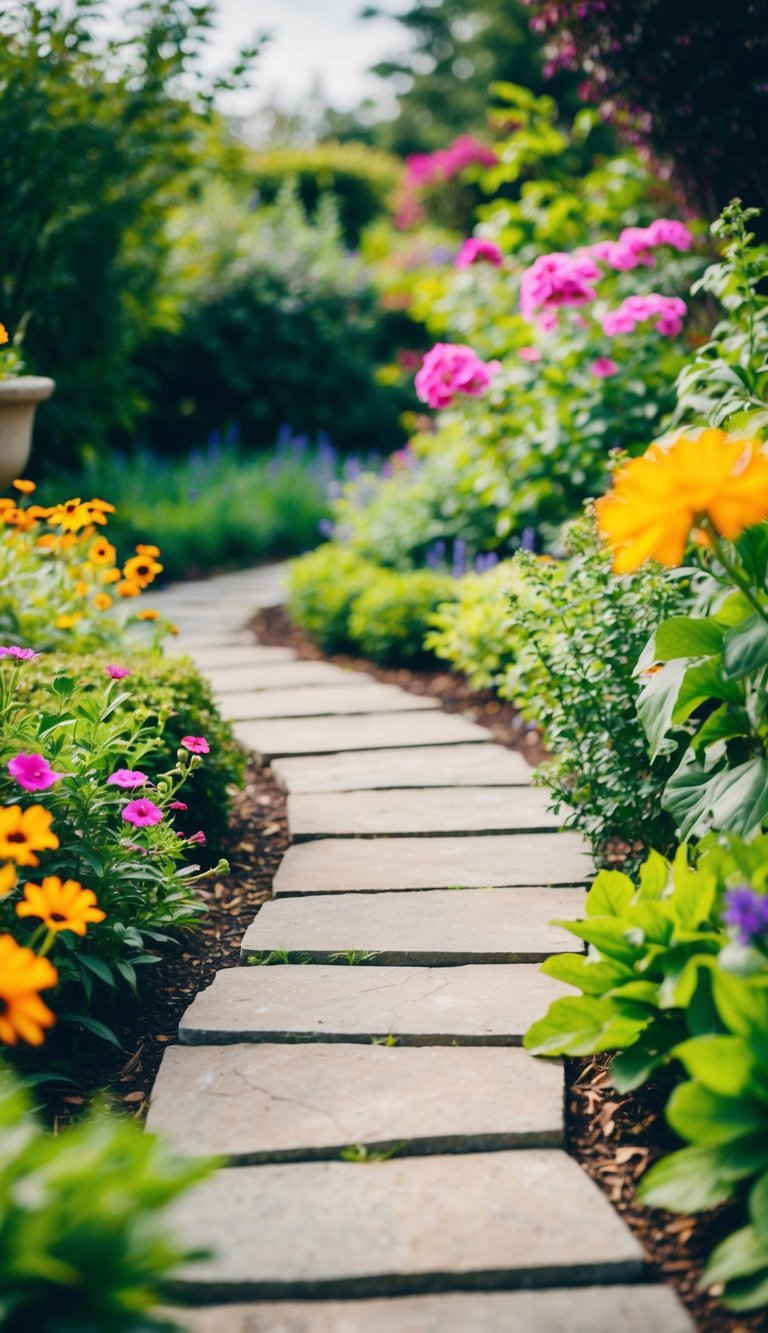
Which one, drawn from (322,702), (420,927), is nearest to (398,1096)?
Result: (420,927)

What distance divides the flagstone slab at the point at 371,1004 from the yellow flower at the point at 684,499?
0.83 metres

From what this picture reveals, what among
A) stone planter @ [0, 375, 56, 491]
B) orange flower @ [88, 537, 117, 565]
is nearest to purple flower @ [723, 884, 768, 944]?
orange flower @ [88, 537, 117, 565]

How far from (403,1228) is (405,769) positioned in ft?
6.03

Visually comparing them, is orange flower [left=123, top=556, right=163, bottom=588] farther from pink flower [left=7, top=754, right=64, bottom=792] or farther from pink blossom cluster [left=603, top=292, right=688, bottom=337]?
pink blossom cluster [left=603, top=292, right=688, bottom=337]

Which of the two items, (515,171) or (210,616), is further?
(210,616)

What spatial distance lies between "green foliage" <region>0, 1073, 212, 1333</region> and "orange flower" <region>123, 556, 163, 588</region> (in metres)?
1.64

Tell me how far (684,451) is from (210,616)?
12.4 ft

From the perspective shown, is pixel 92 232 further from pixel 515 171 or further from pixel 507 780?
pixel 507 780

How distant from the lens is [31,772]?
1760 mm

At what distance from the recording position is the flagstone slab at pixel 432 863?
2.48 meters

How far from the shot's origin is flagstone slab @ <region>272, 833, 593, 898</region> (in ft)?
8.13

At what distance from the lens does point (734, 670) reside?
5.57 feet

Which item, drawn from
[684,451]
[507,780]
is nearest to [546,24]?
[507,780]

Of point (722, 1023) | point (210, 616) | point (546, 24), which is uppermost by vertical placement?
point (546, 24)
